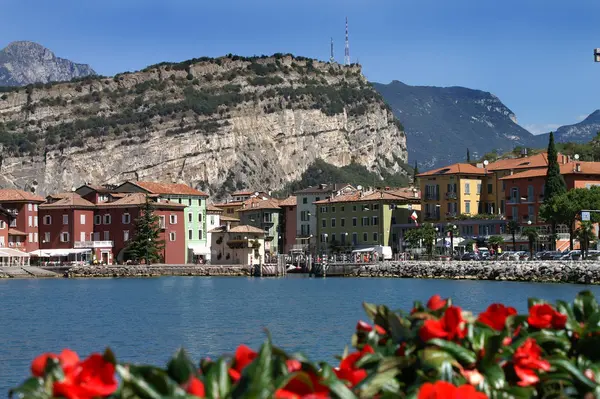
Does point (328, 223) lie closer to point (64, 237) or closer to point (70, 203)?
point (70, 203)

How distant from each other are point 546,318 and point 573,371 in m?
1.14

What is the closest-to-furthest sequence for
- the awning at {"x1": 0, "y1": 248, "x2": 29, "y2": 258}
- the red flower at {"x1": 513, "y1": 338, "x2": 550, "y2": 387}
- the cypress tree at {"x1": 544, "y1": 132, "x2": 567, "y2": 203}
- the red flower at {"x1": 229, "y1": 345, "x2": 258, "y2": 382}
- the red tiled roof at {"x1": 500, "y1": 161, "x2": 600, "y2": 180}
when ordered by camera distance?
the red flower at {"x1": 229, "y1": 345, "x2": 258, "y2": 382} → the red flower at {"x1": 513, "y1": 338, "x2": 550, "y2": 387} → the cypress tree at {"x1": 544, "y1": 132, "x2": 567, "y2": 203} → the red tiled roof at {"x1": 500, "y1": 161, "x2": 600, "y2": 180} → the awning at {"x1": 0, "y1": 248, "x2": 29, "y2": 258}

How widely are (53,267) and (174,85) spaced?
96066 millimetres

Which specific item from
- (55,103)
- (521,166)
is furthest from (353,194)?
(55,103)

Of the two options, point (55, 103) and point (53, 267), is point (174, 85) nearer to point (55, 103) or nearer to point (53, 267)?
point (55, 103)

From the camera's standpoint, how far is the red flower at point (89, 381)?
5.47 meters

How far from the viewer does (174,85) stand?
634 ft

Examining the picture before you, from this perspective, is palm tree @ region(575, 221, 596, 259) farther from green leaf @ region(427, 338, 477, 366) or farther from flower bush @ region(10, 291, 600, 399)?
green leaf @ region(427, 338, 477, 366)

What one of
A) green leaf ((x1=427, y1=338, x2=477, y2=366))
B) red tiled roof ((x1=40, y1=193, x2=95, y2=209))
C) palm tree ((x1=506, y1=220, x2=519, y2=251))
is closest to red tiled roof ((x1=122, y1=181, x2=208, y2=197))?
red tiled roof ((x1=40, y1=193, x2=95, y2=209))

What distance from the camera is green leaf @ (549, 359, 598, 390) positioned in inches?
263

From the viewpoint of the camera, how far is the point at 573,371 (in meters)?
6.78

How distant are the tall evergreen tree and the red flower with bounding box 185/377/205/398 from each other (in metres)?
94.9

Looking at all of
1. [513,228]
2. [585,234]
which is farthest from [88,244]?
[585,234]

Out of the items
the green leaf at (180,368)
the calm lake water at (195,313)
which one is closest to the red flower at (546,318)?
the green leaf at (180,368)
